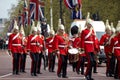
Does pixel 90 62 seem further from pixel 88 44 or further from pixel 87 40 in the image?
pixel 87 40

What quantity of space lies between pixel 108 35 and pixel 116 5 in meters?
23.5

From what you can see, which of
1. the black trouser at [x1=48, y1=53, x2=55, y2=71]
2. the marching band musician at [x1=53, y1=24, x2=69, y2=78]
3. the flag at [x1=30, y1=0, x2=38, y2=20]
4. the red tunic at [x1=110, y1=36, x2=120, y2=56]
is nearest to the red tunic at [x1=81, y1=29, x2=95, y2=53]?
the red tunic at [x1=110, y1=36, x2=120, y2=56]

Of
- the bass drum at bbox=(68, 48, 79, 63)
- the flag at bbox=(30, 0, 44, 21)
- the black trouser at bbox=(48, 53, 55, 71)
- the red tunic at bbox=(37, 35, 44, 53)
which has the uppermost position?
the flag at bbox=(30, 0, 44, 21)

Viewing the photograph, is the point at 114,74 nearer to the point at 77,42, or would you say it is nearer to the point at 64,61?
the point at 64,61

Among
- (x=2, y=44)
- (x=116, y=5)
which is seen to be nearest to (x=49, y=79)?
(x=116, y=5)

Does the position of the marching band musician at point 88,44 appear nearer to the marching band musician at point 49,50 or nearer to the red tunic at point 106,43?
the red tunic at point 106,43

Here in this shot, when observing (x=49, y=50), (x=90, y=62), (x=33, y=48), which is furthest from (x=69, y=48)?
(x=49, y=50)

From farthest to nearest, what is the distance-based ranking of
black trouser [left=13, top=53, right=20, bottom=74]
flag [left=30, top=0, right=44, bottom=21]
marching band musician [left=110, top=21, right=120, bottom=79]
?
1. flag [left=30, top=0, right=44, bottom=21]
2. black trouser [left=13, top=53, right=20, bottom=74]
3. marching band musician [left=110, top=21, right=120, bottom=79]

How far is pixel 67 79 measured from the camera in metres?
18.3

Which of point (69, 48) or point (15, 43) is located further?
point (15, 43)

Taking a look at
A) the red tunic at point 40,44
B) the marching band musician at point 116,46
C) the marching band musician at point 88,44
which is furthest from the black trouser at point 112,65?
the red tunic at point 40,44

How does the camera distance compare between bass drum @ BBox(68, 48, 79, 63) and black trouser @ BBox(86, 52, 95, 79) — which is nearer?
black trouser @ BBox(86, 52, 95, 79)

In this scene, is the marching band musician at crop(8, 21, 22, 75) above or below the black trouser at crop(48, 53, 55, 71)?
above

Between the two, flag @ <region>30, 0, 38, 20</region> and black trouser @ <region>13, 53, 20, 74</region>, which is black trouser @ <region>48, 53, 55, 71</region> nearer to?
black trouser @ <region>13, 53, 20, 74</region>
